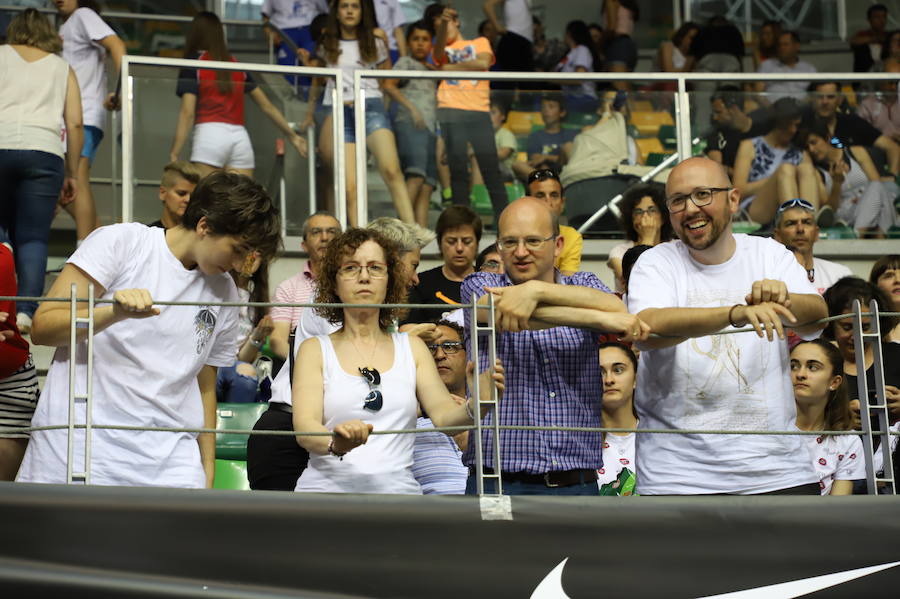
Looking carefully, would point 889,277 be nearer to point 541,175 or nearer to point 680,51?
point 541,175

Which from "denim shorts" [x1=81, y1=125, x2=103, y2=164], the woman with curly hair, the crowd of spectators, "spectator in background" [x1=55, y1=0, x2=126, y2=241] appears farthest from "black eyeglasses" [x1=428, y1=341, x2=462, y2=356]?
"denim shorts" [x1=81, y1=125, x2=103, y2=164]

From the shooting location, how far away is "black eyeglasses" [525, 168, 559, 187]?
24.5 ft

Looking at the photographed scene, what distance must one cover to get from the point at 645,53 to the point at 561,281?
31.7ft

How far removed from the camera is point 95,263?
13.5 feet

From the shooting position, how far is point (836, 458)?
499 cm

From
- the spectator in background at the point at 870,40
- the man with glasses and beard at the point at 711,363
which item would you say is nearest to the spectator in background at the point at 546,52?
the spectator in background at the point at 870,40

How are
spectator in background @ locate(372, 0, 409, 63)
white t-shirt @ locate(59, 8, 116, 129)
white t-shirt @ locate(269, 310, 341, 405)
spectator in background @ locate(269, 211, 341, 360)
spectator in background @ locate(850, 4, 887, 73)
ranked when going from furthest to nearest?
spectator in background @ locate(850, 4, 887, 73) < spectator in background @ locate(372, 0, 409, 63) < white t-shirt @ locate(59, 8, 116, 129) < spectator in background @ locate(269, 211, 341, 360) < white t-shirt @ locate(269, 310, 341, 405)

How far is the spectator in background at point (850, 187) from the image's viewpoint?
7.88 m

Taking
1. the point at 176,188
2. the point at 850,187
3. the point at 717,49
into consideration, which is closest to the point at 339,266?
the point at 176,188

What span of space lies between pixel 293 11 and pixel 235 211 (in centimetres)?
555

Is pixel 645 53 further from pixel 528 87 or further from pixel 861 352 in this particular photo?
pixel 861 352

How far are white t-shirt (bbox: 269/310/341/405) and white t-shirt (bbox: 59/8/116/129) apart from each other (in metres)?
3.45

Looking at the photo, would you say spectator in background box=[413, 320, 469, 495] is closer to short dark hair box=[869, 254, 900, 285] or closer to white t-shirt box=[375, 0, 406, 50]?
short dark hair box=[869, 254, 900, 285]

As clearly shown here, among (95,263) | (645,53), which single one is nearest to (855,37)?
(645,53)
